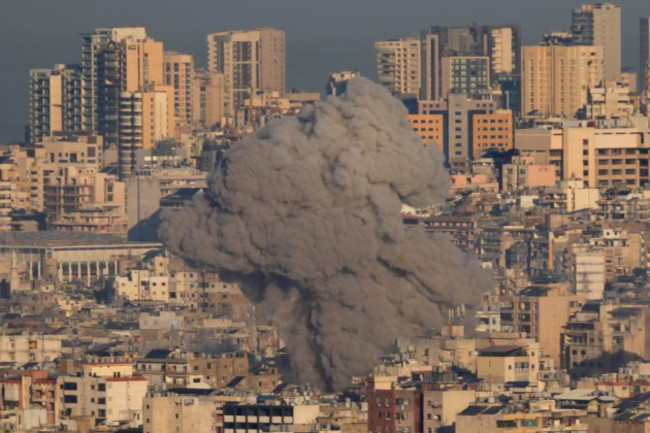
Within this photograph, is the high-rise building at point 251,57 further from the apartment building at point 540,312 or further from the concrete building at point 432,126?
the apartment building at point 540,312

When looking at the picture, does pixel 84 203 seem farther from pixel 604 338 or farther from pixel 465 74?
pixel 604 338

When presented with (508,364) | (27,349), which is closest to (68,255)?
(27,349)

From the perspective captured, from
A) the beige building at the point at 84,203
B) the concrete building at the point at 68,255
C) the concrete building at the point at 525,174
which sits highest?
the concrete building at the point at 525,174

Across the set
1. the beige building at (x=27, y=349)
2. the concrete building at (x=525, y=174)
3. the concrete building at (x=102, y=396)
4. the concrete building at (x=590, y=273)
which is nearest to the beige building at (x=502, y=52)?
the concrete building at (x=525, y=174)

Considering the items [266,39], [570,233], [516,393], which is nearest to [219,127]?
[266,39]

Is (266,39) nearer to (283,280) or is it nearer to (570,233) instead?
(570,233)
